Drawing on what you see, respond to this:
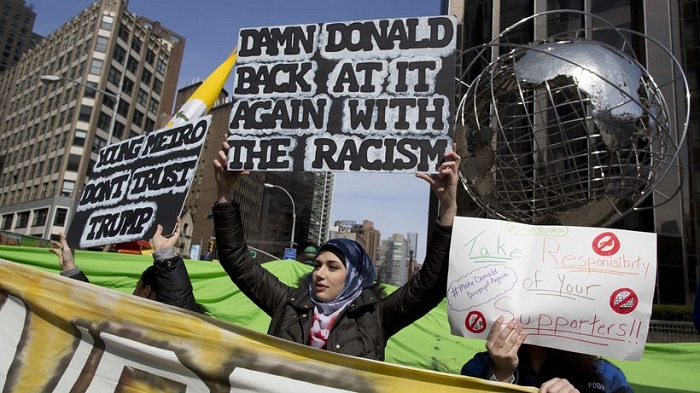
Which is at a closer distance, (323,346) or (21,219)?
(323,346)

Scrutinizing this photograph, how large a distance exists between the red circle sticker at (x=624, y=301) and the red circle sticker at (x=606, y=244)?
13cm

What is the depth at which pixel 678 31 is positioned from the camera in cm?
2067

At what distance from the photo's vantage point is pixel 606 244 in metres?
1.81

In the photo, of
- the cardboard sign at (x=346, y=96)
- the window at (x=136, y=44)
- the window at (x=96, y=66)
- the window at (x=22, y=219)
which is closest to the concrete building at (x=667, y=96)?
the cardboard sign at (x=346, y=96)

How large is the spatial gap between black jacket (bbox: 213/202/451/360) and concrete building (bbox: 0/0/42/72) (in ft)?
501

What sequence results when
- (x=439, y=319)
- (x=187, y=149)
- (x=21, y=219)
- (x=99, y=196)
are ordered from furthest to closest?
(x=21, y=219)
(x=439, y=319)
(x=99, y=196)
(x=187, y=149)

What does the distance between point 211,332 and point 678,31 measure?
2426cm

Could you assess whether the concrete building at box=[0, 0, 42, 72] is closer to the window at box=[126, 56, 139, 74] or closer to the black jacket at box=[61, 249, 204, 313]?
the window at box=[126, 56, 139, 74]

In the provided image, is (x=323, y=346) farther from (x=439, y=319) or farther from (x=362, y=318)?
(x=439, y=319)

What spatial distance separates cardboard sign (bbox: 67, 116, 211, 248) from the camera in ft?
10.7

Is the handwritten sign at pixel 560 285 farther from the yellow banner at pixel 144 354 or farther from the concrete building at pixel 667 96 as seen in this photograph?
the concrete building at pixel 667 96

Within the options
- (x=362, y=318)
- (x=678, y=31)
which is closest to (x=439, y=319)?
(x=362, y=318)

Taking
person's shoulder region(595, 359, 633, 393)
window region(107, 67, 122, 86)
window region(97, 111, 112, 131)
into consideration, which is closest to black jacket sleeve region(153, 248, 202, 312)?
person's shoulder region(595, 359, 633, 393)

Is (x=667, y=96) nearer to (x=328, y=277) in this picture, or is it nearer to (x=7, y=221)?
(x=328, y=277)
